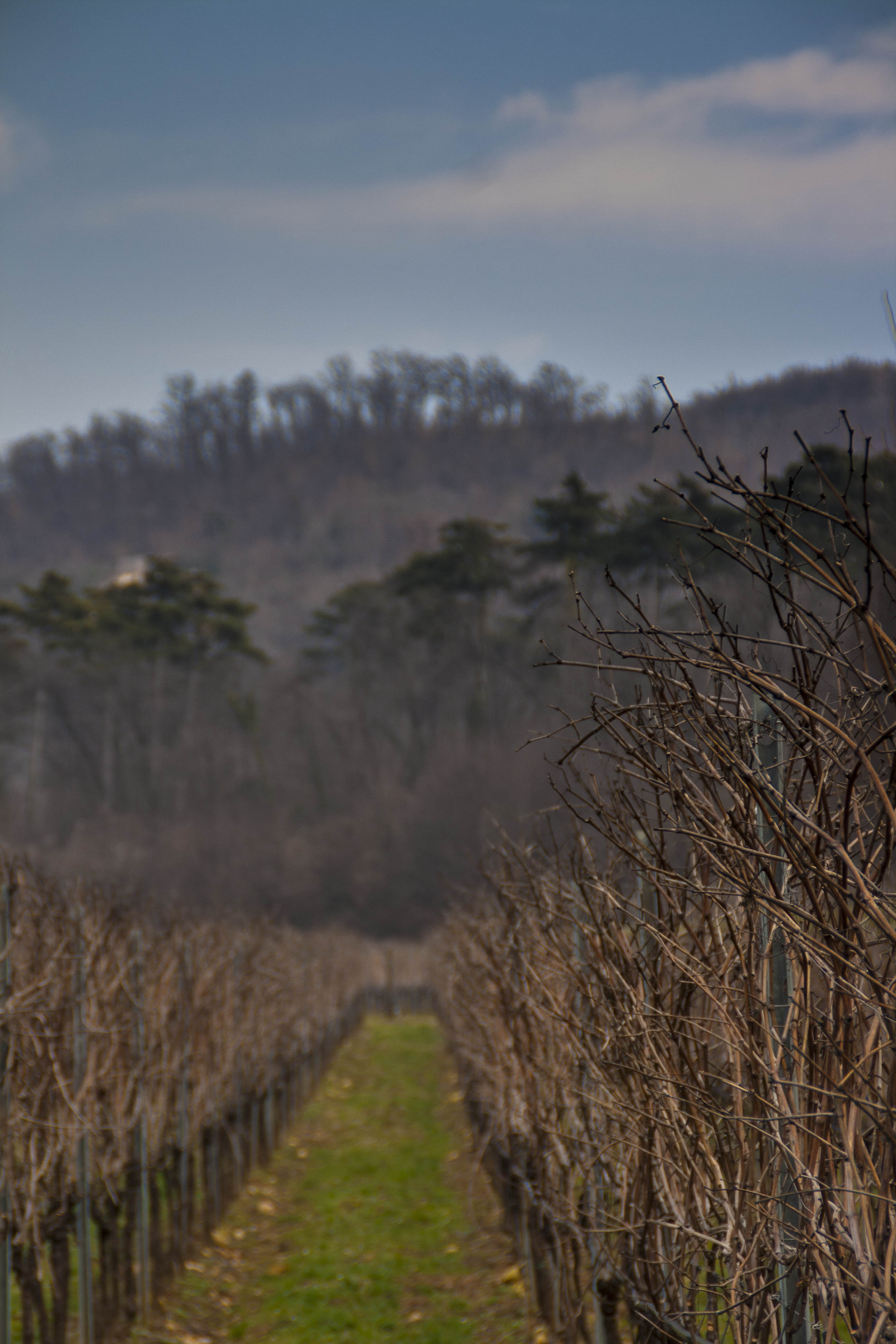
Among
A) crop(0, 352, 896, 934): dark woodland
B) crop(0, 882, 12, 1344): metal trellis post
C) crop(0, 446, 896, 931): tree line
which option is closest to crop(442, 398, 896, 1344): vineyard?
crop(0, 882, 12, 1344): metal trellis post

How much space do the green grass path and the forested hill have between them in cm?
5408

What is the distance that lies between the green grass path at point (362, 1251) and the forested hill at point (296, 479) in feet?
177

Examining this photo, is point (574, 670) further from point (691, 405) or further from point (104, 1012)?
point (691, 405)

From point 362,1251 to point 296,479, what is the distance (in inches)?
2786

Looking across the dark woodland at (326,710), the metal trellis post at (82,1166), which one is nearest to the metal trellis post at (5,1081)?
the metal trellis post at (82,1166)

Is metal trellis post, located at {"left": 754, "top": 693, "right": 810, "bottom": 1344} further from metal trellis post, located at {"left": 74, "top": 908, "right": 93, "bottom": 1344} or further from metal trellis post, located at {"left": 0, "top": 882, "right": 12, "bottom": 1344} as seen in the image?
metal trellis post, located at {"left": 74, "top": 908, "right": 93, "bottom": 1344}

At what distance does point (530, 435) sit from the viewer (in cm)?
7225

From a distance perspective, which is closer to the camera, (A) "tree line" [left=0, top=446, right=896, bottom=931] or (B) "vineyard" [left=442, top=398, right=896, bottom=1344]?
(B) "vineyard" [left=442, top=398, right=896, bottom=1344]

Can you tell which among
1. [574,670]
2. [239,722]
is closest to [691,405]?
[239,722]

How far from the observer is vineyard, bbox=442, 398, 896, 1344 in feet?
7.55

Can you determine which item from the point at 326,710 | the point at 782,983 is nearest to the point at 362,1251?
the point at 782,983

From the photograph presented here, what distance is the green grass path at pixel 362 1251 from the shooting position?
8070 millimetres

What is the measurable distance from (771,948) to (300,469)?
77.3 meters

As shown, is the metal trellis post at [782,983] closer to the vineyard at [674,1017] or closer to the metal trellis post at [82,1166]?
the vineyard at [674,1017]
